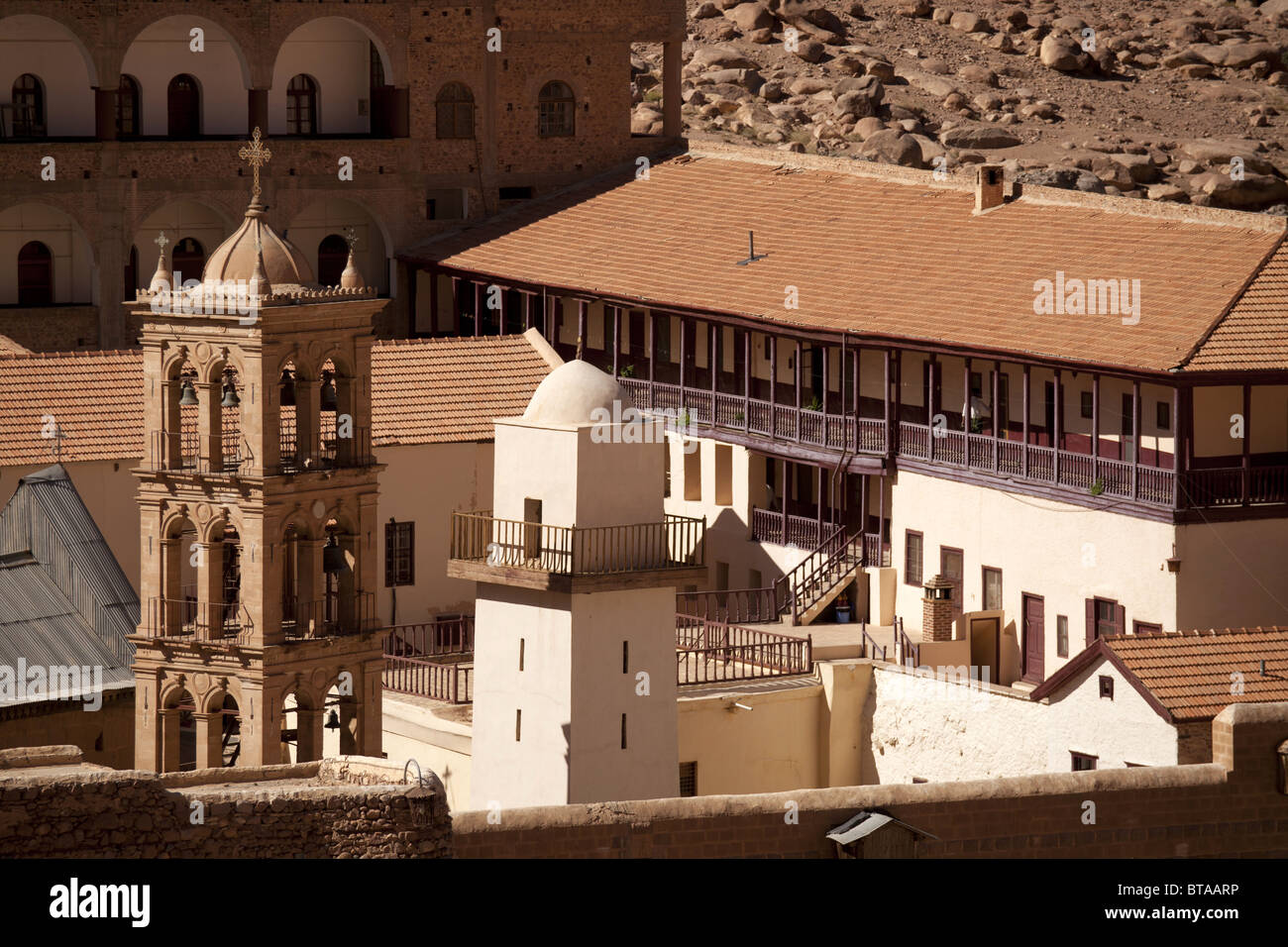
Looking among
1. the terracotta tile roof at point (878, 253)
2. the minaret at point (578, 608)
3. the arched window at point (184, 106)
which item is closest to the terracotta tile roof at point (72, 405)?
the terracotta tile roof at point (878, 253)

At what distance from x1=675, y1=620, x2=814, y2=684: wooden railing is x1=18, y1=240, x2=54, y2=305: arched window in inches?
743

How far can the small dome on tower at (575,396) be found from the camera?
1622 inches

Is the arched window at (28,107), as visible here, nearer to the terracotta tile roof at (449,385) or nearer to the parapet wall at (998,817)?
the terracotta tile roof at (449,385)

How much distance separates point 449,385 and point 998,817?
2210cm

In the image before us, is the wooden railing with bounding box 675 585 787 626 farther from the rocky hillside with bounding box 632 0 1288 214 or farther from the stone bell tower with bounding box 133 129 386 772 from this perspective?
the rocky hillside with bounding box 632 0 1288 214

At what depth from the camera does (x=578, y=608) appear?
40.8 metres

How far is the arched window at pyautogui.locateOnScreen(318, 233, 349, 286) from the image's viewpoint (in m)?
67.8

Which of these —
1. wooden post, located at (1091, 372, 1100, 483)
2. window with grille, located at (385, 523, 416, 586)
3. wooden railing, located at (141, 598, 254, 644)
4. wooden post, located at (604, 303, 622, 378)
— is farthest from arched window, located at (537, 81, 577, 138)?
wooden railing, located at (141, 598, 254, 644)

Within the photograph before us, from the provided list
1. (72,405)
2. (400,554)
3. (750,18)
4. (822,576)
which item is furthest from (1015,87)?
(72,405)

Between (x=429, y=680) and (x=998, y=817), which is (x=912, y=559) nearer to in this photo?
(x=429, y=680)

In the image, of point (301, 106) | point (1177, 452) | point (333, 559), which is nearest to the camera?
point (333, 559)

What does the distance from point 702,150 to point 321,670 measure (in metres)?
25.9

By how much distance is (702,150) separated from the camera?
217 ft
